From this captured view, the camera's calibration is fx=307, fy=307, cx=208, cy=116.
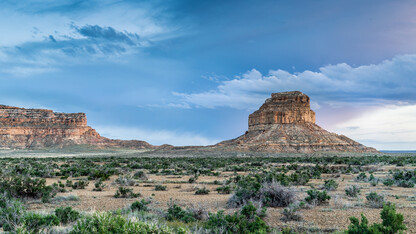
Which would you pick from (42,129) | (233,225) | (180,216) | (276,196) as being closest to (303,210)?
(276,196)

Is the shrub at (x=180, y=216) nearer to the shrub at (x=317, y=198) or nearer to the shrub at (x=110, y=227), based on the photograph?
the shrub at (x=110, y=227)

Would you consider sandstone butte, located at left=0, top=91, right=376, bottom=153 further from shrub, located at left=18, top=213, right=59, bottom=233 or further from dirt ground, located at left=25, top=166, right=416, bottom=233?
shrub, located at left=18, top=213, right=59, bottom=233

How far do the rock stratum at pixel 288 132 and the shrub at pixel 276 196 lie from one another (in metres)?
71.3

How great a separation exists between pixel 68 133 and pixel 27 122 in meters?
17.4

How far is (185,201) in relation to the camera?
1261cm

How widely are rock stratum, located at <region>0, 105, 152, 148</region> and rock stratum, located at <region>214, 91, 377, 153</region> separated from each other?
7377 cm

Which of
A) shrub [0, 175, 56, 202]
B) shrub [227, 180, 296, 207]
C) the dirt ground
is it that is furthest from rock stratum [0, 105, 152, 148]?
shrub [227, 180, 296, 207]

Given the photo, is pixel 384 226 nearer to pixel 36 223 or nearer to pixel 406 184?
pixel 36 223

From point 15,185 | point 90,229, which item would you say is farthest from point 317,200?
point 15,185

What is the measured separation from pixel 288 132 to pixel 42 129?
340ft

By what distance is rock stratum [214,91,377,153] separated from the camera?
8550 cm

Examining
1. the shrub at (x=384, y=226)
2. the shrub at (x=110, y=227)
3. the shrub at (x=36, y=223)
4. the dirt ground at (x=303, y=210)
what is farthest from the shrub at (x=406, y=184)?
the shrub at (x=36, y=223)

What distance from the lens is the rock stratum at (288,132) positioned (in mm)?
85500

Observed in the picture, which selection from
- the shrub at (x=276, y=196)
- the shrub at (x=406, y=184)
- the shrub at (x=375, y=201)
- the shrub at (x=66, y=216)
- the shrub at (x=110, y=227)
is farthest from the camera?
the shrub at (x=406, y=184)
